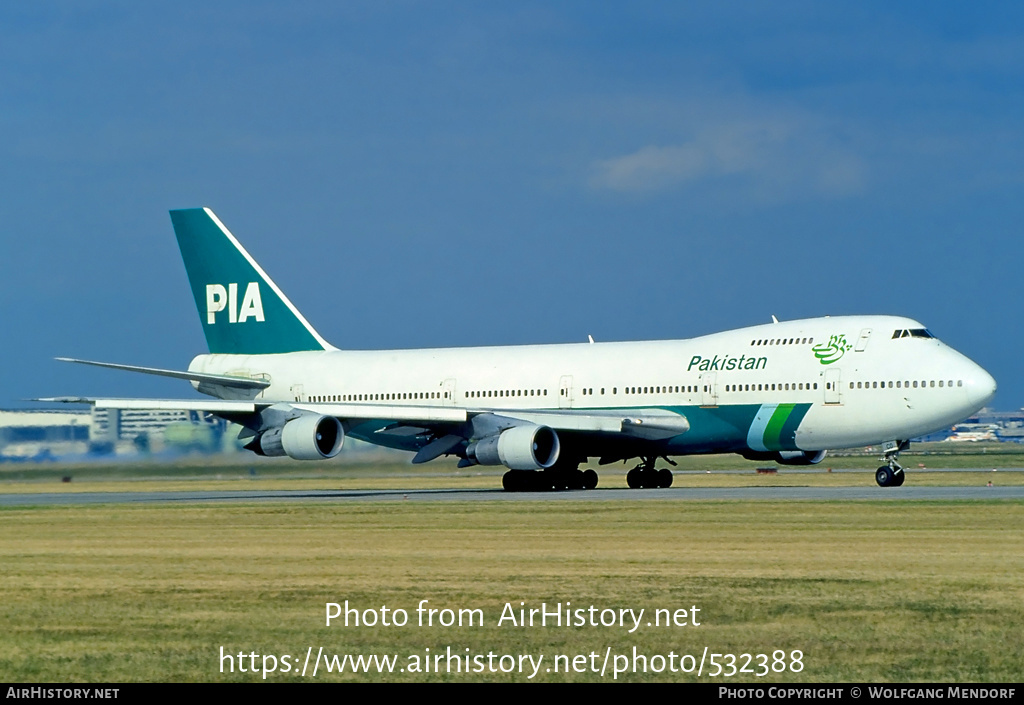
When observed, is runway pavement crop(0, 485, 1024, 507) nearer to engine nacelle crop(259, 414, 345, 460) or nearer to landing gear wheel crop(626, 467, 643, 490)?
engine nacelle crop(259, 414, 345, 460)

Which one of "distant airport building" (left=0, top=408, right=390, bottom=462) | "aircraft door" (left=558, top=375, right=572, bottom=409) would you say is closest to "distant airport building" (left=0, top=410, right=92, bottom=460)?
"distant airport building" (left=0, top=408, right=390, bottom=462)

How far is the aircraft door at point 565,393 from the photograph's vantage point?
42.7 metres

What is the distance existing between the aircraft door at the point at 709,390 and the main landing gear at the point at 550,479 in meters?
4.67

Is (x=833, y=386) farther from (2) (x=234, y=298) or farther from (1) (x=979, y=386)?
(2) (x=234, y=298)

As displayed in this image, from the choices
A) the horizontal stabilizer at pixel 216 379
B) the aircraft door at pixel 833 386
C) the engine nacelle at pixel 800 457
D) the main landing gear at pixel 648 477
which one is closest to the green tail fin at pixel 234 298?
the horizontal stabilizer at pixel 216 379

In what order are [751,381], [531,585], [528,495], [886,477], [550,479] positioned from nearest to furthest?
[531,585] < [528,495] < [886,477] < [751,381] < [550,479]

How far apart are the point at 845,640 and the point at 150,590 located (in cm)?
825

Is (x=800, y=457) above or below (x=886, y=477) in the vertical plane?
above

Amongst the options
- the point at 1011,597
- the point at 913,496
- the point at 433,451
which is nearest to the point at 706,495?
the point at 913,496

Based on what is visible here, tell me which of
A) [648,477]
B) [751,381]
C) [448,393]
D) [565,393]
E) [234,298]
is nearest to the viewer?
[751,381]

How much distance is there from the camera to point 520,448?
38.3 meters

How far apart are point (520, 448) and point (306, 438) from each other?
5.61m

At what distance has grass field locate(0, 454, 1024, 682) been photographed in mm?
12367

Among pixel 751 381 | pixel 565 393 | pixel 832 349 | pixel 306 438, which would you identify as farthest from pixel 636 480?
pixel 306 438
